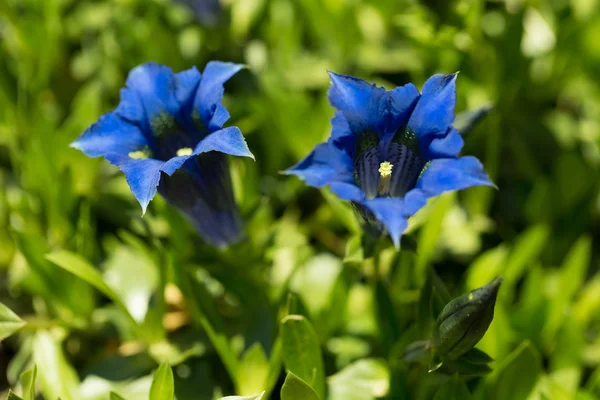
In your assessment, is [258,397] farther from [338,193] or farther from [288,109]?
[288,109]

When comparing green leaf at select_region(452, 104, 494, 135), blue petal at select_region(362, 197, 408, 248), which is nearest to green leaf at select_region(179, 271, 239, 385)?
blue petal at select_region(362, 197, 408, 248)

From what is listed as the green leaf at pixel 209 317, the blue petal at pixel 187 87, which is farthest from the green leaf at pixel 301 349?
the blue petal at pixel 187 87

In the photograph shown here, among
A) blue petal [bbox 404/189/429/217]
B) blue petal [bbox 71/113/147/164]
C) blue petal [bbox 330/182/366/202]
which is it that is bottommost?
blue petal [bbox 404/189/429/217]

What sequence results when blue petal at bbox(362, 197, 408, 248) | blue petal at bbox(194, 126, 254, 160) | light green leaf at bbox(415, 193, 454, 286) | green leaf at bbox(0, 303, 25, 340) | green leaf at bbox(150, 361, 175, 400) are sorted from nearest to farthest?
blue petal at bbox(362, 197, 408, 248) < blue petal at bbox(194, 126, 254, 160) < green leaf at bbox(150, 361, 175, 400) < green leaf at bbox(0, 303, 25, 340) < light green leaf at bbox(415, 193, 454, 286)


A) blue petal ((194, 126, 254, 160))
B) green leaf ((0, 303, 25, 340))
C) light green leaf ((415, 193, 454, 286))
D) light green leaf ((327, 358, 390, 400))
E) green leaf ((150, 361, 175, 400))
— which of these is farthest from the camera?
light green leaf ((415, 193, 454, 286))

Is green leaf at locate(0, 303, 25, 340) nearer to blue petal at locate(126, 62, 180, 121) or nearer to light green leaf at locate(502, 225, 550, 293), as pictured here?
blue petal at locate(126, 62, 180, 121)

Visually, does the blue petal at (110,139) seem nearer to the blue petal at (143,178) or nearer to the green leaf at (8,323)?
the blue petal at (143,178)
